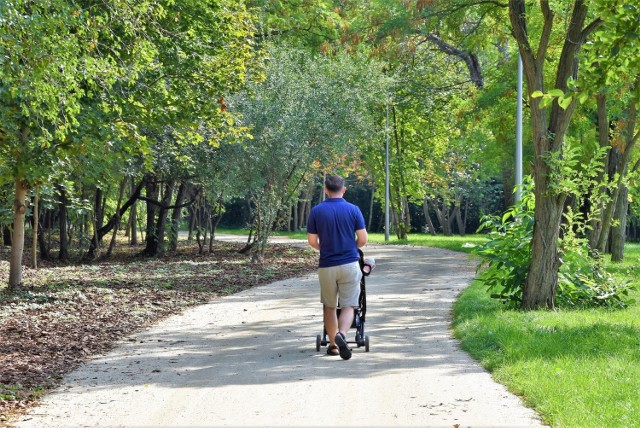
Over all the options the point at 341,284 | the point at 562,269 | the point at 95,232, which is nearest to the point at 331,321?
the point at 341,284

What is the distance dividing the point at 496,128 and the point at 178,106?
12707mm

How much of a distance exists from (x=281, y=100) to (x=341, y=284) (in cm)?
1726

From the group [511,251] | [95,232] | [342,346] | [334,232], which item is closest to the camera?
[342,346]

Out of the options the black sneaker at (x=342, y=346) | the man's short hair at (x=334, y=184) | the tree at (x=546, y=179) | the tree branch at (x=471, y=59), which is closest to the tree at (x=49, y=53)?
the man's short hair at (x=334, y=184)

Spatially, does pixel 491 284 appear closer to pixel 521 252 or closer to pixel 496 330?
pixel 521 252

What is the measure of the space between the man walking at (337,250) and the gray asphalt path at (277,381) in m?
0.57

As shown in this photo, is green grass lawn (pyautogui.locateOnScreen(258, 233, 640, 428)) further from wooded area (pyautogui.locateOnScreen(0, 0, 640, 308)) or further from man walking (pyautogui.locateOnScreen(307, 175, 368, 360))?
man walking (pyautogui.locateOnScreen(307, 175, 368, 360))

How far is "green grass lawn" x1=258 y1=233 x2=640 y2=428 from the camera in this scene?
6.82 metres

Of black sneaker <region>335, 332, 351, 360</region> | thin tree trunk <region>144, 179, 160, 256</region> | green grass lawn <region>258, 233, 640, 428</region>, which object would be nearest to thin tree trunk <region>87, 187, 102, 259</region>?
thin tree trunk <region>144, 179, 160, 256</region>

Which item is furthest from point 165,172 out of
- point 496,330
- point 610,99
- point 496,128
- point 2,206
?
point 496,330

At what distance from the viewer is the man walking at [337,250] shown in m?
9.52

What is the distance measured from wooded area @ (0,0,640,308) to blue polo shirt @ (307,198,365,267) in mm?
2442

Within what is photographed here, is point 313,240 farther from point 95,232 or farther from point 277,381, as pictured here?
point 95,232

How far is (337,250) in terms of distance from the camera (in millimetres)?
9508
